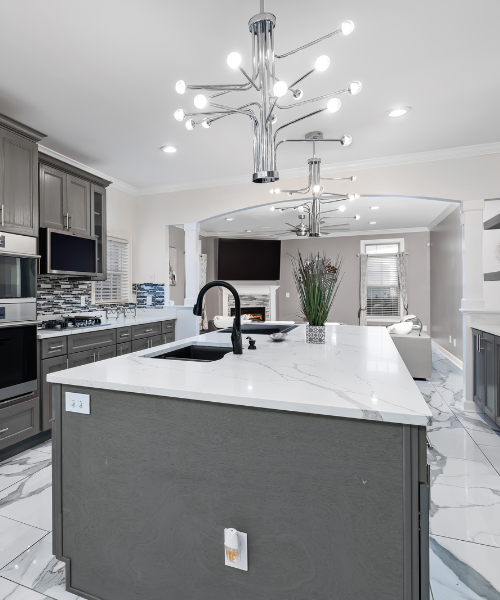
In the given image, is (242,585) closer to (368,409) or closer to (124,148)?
(368,409)

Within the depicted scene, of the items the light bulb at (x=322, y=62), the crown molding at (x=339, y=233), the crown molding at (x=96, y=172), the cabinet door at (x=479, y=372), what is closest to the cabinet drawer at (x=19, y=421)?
the crown molding at (x=96, y=172)

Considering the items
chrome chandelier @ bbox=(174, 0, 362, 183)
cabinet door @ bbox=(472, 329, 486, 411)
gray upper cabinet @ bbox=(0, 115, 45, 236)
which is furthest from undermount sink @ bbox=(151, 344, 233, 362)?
cabinet door @ bbox=(472, 329, 486, 411)

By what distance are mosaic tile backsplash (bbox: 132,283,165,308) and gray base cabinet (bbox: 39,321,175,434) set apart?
18.2 inches

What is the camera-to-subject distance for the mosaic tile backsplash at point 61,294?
3.76 metres

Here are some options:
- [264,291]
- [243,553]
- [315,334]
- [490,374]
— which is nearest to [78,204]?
[315,334]

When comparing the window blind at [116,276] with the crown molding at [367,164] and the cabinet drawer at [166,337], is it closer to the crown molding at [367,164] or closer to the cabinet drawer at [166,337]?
the cabinet drawer at [166,337]

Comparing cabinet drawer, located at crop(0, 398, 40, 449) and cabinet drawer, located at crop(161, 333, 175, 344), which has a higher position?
cabinet drawer, located at crop(161, 333, 175, 344)

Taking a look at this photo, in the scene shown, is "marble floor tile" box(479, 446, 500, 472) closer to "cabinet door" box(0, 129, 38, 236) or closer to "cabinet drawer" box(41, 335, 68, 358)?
"cabinet drawer" box(41, 335, 68, 358)

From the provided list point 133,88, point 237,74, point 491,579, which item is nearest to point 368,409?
point 491,579

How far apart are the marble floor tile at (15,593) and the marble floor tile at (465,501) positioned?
1835 millimetres

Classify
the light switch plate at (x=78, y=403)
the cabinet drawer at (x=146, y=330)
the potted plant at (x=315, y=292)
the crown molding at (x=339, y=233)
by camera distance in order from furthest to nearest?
the crown molding at (x=339, y=233)
the cabinet drawer at (x=146, y=330)
the potted plant at (x=315, y=292)
the light switch plate at (x=78, y=403)

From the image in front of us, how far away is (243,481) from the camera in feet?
4.01

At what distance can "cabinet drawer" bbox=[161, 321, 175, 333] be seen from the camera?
4758 millimetres

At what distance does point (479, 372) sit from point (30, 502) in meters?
3.82
